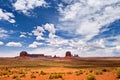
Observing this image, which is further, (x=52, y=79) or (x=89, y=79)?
(x=52, y=79)

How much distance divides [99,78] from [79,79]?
6.93ft

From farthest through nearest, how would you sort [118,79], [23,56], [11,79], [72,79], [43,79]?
[23,56] → [11,79] → [43,79] → [72,79] → [118,79]

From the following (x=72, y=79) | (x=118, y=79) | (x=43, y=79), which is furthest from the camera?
(x=43, y=79)

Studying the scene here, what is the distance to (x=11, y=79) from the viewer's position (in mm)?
26359

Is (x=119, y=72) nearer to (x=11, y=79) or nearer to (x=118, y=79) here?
(x=118, y=79)

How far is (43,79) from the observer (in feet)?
78.7

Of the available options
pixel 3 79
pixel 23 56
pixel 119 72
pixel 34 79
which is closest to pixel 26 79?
pixel 34 79

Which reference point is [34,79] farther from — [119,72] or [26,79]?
[119,72]

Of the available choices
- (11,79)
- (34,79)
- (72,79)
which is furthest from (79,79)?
(11,79)

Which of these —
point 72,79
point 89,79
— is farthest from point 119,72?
point 72,79

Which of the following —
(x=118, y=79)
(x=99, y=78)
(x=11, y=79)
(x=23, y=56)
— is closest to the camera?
(x=118, y=79)

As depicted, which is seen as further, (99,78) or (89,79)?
(99,78)

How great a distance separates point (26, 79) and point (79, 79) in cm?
765

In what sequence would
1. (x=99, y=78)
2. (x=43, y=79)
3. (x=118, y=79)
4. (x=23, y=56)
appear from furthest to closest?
(x=23, y=56), (x=43, y=79), (x=99, y=78), (x=118, y=79)
